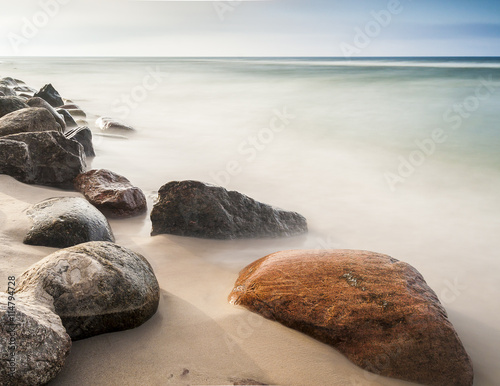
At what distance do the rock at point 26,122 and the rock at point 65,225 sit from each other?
228 cm

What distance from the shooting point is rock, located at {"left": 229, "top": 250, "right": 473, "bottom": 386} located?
2.16 metres

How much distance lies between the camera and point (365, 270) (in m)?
2.62

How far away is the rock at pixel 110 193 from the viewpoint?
4.08 m

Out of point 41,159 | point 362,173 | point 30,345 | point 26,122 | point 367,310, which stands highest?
point 362,173

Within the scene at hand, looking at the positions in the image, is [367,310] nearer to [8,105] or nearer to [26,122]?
[26,122]

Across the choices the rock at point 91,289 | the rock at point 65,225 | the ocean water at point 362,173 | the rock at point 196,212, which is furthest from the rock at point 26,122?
the rock at point 91,289

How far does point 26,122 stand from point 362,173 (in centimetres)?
513

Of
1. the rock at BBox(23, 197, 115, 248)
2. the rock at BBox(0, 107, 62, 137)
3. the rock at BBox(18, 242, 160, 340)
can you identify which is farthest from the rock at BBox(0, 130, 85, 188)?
the rock at BBox(18, 242, 160, 340)

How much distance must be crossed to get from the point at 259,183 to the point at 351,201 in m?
1.40

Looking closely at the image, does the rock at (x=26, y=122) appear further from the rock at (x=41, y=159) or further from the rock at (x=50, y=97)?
the rock at (x=50, y=97)

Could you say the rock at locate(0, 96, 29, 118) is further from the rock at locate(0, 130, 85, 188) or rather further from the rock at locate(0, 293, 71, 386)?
the rock at locate(0, 293, 71, 386)

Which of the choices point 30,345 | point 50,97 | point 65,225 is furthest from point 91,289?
point 50,97

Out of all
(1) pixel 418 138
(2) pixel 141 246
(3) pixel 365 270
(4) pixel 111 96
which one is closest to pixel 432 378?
(3) pixel 365 270

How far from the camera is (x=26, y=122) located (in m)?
5.11
